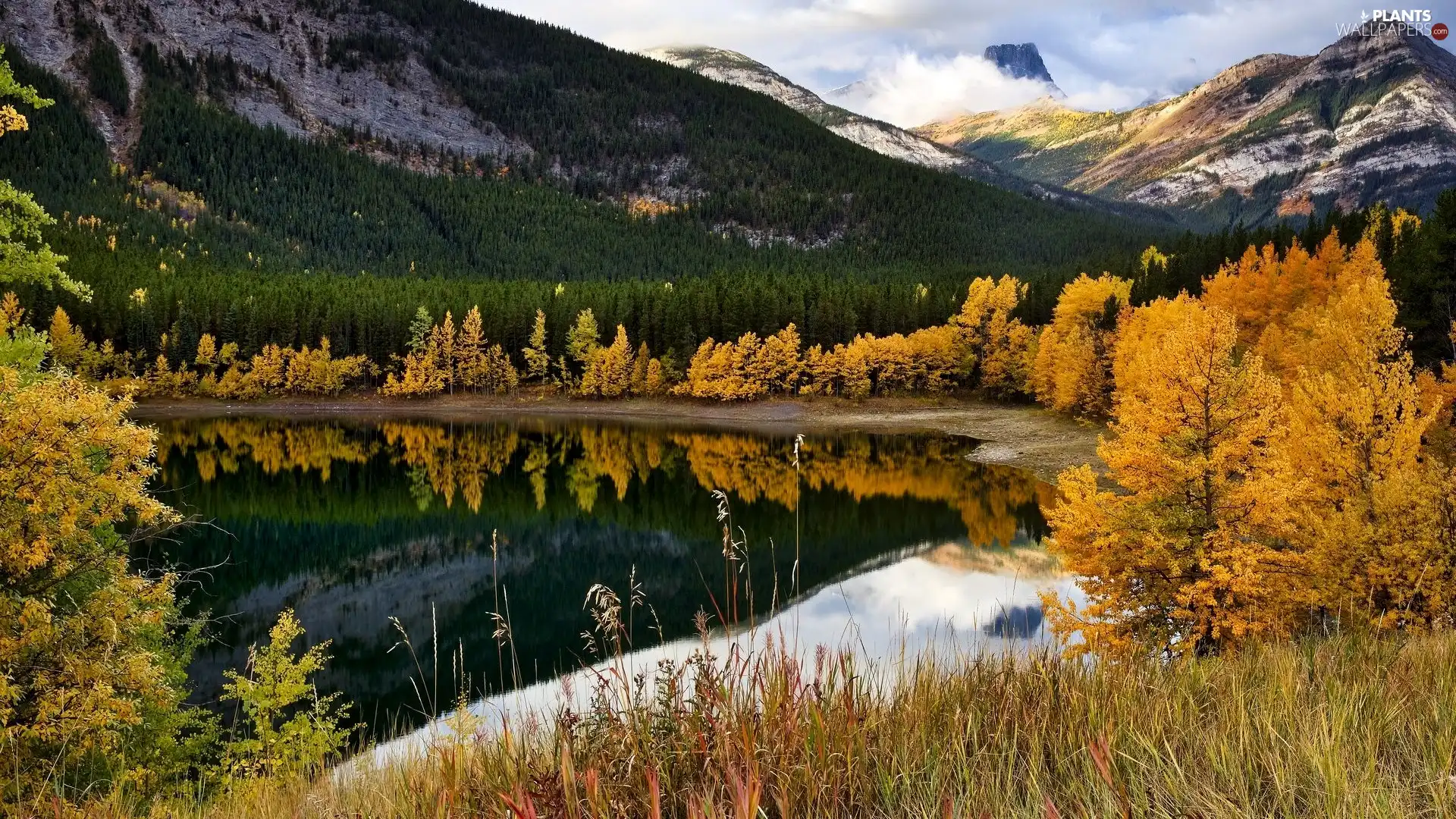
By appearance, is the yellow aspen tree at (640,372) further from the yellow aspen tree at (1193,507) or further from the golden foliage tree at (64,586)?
the golden foliage tree at (64,586)

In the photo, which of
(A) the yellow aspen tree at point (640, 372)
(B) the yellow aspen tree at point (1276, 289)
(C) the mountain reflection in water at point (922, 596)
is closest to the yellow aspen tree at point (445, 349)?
(A) the yellow aspen tree at point (640, 372)

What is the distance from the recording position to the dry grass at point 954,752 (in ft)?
8.83

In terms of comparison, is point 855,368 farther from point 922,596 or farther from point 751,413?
point 922,596

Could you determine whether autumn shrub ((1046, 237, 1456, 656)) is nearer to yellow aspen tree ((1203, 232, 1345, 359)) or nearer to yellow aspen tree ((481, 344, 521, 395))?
yellow aspen tree ((1203, 232, 1345, 359))

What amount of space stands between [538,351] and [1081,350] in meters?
62.6

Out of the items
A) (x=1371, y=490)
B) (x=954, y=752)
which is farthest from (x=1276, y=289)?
(x=954, y=752)

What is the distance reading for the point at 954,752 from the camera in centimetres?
322

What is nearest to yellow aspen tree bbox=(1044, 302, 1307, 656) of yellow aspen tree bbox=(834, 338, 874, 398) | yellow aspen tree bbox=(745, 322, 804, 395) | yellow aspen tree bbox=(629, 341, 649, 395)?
yellow aspen tree bbox=(834, 338, 874, 398)

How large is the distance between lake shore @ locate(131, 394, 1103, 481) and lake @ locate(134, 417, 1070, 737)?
6121 millimetres

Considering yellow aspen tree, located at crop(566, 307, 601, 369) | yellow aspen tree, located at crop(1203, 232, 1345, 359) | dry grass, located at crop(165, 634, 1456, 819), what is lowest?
yellow aspen tree, located at crop(566, 307, 601, 369)

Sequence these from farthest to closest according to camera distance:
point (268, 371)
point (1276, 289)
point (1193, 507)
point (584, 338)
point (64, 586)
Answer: point (268, 371) → point (584, 338) → point (1276, 289) → point (1193, 507) → point (64, 586)

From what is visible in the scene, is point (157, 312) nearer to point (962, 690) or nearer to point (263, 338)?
point (263, 338)

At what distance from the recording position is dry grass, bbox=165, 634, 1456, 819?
2.69 m

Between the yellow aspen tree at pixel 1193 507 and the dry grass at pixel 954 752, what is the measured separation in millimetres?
11829
